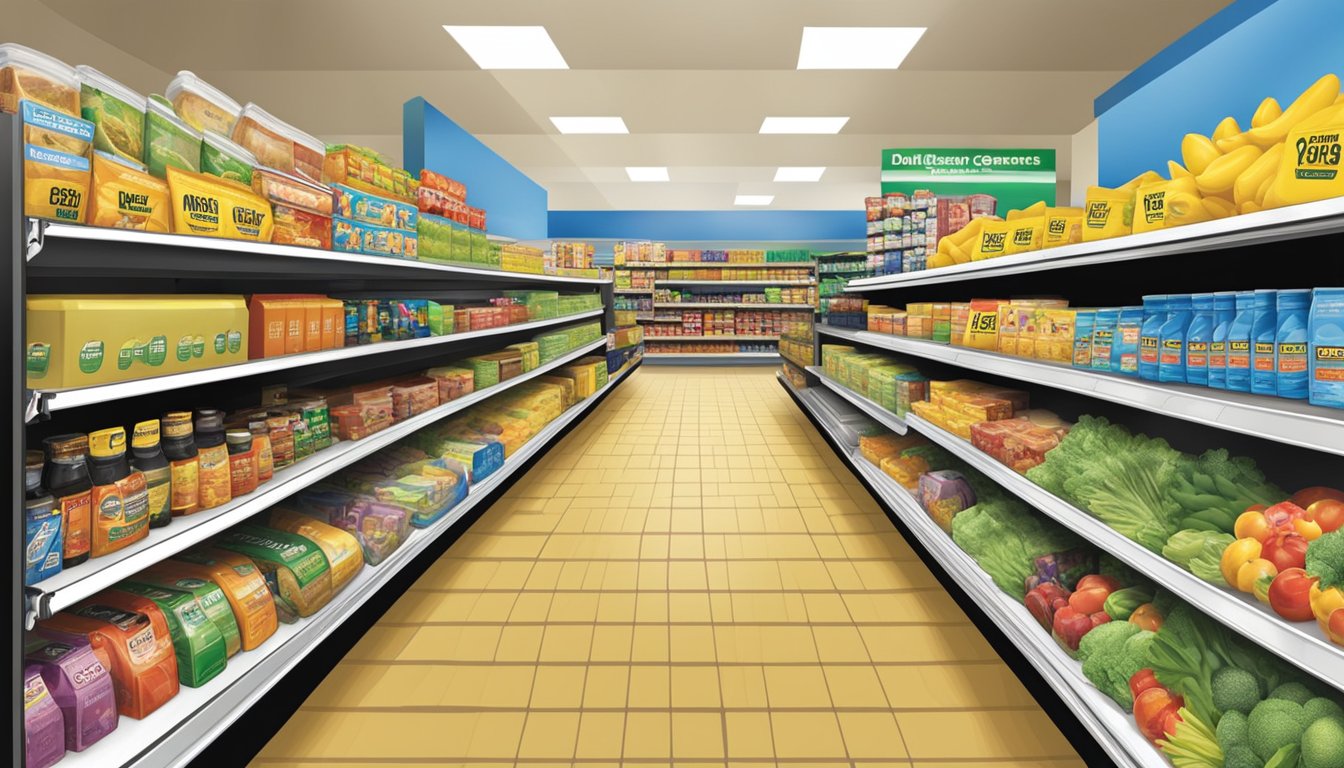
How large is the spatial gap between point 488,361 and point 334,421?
1662mm

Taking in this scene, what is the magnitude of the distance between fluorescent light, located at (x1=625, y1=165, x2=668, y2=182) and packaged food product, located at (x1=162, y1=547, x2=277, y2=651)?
11123 millimetres

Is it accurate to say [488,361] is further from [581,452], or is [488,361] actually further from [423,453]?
[581,452]

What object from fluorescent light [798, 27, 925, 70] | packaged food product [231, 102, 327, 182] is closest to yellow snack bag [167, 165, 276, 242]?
packaged food product [231, 102, 327, 182]

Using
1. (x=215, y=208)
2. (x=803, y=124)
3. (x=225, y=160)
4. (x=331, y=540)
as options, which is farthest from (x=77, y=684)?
(x=803, y=124)

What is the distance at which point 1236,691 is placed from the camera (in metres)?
1.35

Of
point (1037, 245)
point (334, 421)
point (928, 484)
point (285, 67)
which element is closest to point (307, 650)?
point (334, 421)

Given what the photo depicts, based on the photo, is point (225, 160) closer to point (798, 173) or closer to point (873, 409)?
point (873, 409)

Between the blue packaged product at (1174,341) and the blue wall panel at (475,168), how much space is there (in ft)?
17.4

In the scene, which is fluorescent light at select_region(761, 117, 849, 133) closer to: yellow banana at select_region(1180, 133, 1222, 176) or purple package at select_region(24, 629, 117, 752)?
yellow banana at select_region(1180, 133, 1222, 176)

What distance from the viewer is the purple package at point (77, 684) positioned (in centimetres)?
137

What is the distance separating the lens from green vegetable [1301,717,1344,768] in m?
1.12

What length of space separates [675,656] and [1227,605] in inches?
67.2

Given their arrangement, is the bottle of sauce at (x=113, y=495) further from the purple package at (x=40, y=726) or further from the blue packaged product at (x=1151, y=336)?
the blue packaged product at (x=1151, y=336)

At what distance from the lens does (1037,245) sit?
103 inches
